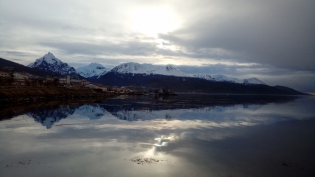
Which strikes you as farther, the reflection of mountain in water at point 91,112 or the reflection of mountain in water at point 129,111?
the reflection of mountain in water at point 91,112

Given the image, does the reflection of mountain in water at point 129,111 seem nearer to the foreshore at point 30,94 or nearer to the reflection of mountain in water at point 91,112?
the reflection of mountain in water at point 91,112

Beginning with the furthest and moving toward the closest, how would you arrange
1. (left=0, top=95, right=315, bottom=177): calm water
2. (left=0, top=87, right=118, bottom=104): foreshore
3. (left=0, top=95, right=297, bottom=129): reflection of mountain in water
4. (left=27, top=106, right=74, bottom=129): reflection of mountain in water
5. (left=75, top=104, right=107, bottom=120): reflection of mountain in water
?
1. (left=0, top=87, right=118, bottom=104): foreshore
2. (left=75, top=104, right=107, bottom=120): reflection of mountain in water
3. (left=0, top=95, right=297, bottom=129): reflection of mountain in water
4. (left=27, top=106, right=74, bottom=129): reflection of mountain in water
5. (left=0, top=95, right=315, bottom=177): calm water

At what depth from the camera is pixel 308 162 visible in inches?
670

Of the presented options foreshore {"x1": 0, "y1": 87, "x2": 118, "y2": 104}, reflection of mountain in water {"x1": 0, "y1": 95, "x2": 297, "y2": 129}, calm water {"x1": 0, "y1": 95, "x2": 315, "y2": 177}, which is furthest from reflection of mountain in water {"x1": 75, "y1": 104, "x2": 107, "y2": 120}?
foreshore {"x1": 0, "y1": 87, "x2": 118, "y2": 104}

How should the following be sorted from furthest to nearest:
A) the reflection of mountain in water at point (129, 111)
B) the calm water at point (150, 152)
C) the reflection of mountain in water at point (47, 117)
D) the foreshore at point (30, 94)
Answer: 1. the foreshore at point (30, 94)
2. the reflection of mountain in water at point (129, 111)
3. the reflection of mountain in water at point (47, 117)
4. the calm water at point (150, 152)

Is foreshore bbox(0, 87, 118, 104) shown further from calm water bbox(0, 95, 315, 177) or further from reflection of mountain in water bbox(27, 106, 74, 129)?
calm water bbox(0, 95, 315, 177)

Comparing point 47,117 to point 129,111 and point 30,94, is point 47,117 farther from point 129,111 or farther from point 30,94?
point 30,94

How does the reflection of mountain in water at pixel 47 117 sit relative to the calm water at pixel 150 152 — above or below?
below

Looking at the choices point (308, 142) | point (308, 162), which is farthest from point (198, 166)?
point (308, 142)

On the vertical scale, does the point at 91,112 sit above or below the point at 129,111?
below

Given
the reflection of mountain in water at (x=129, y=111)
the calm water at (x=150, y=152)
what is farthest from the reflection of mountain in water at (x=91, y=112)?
the calm water at (x=150, y=152)

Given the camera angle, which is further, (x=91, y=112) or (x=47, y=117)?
(x=91, y=112)

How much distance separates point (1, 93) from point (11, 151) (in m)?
43.8

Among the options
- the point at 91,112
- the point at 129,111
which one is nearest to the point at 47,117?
the point at 91,112
